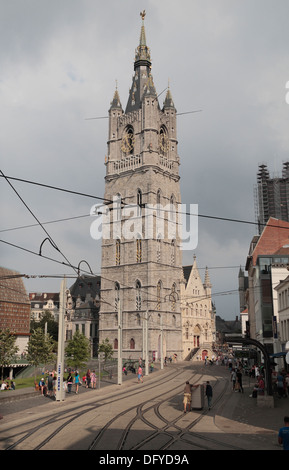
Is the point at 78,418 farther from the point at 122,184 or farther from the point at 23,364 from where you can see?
the point at 122,184

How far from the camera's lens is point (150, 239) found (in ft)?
229

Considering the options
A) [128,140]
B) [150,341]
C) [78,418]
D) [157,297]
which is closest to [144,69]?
[128,140]

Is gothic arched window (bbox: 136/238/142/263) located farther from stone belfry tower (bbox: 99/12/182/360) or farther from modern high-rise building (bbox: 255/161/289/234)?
modern high-rise building (bbox: 255/161/289/234)

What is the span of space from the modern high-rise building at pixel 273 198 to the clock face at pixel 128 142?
5005cm

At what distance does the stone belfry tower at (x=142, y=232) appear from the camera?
2726 inches

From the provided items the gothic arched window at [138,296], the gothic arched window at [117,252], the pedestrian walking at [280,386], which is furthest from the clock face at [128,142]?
the pedestrian walking at [280,386]

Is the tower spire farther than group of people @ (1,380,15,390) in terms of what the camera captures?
Yes

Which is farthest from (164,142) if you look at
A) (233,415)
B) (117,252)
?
(233,415)

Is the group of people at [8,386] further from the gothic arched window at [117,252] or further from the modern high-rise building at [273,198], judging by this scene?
the modern high-rise building at [273,198]

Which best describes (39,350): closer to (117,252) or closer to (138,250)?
(138,250)

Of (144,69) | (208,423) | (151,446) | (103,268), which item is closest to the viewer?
(151,446)

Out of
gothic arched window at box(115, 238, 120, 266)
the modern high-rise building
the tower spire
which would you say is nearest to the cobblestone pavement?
gothic arched window at box(115, 238, 120, 266)

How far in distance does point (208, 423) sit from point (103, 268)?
58.9m

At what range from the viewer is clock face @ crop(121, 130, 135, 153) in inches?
3135
